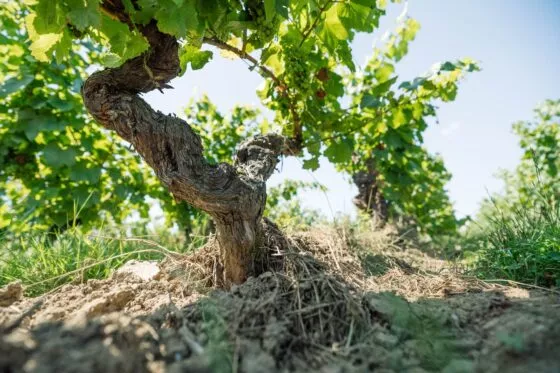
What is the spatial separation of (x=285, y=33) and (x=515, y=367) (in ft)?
6.78

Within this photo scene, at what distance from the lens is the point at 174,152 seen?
1552 millimetres

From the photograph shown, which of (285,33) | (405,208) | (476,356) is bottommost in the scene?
(476,356)

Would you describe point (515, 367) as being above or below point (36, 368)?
below

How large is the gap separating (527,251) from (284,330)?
5.43 ft

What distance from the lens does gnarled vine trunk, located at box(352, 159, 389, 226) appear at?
4766 mm

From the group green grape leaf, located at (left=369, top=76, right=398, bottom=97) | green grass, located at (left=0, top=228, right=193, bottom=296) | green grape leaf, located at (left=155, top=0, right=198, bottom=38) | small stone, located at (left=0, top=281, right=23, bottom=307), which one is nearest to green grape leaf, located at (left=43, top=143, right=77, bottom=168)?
green grass, located at (left=0, top=228, right=193, bottom=296)

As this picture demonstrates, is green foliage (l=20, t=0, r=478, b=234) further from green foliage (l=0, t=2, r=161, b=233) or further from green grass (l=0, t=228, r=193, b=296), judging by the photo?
green grass (l=0, t=228, r=193, b=296)

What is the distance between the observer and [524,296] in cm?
133

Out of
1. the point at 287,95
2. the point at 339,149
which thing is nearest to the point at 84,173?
the point at 287,95

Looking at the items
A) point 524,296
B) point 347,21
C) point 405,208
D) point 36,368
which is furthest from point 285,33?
point 405,208

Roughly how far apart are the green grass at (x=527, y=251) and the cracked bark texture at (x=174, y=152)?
1.40 metres

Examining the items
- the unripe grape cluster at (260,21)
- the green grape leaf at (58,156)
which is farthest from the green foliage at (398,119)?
the green grape leaf at (58,156)

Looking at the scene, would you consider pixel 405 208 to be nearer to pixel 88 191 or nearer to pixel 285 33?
pixel 285 33

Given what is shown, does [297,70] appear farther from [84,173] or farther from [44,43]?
[84,173]
